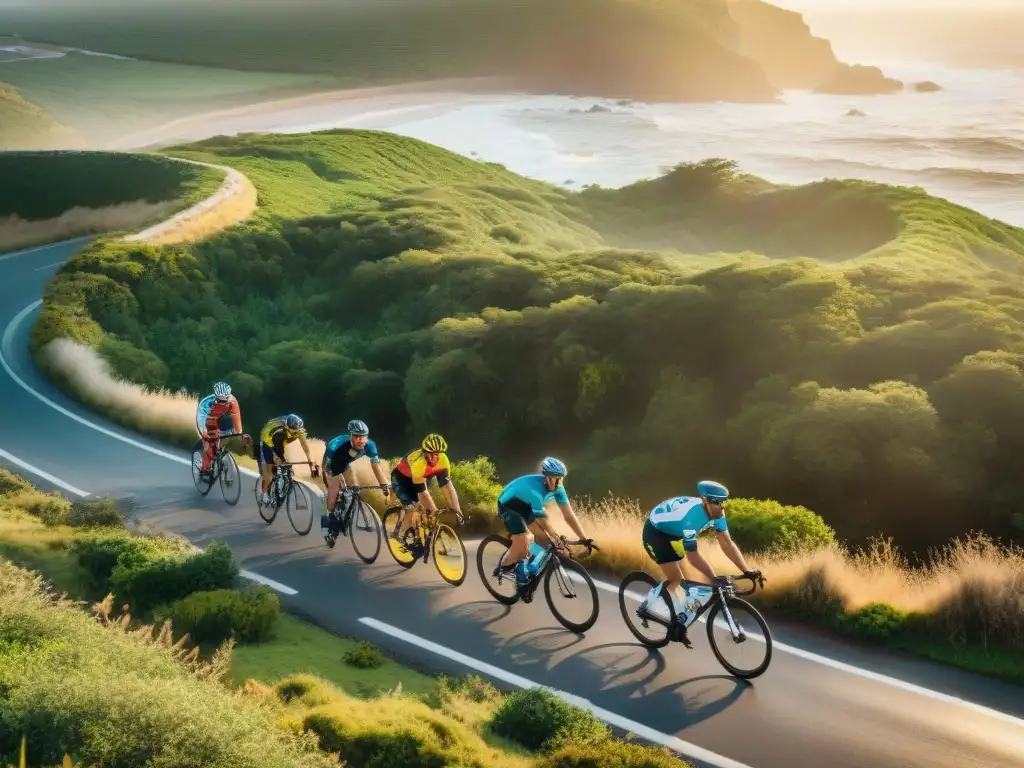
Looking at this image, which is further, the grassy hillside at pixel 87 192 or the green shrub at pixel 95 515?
the grassy hillside at pixel 87 192

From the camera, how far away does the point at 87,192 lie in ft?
230

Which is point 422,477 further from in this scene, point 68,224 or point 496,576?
point 68,224

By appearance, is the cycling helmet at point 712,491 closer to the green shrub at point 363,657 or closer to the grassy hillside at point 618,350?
the green shrub at point 363,657

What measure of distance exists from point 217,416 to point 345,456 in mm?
4306

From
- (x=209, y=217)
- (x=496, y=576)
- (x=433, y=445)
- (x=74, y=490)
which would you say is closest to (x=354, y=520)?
(x=433, y=445)

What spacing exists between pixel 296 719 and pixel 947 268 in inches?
1696

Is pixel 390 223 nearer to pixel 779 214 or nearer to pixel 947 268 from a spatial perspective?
pixel 947 268

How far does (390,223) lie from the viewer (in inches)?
2255

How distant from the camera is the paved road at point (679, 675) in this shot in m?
10.0

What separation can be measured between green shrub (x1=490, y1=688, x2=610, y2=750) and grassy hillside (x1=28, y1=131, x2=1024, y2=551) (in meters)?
16.5

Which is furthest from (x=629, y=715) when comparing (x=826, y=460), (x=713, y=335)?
(x=713, y=335)

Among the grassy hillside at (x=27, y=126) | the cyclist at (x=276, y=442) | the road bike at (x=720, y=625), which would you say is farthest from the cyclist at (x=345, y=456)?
the grassy hillside at (x=27, y=126)

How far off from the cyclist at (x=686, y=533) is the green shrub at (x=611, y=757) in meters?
2.28

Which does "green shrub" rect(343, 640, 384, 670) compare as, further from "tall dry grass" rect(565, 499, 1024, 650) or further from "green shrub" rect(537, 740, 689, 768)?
"tall dry grass" rect(565, 499, 1024, 650)
